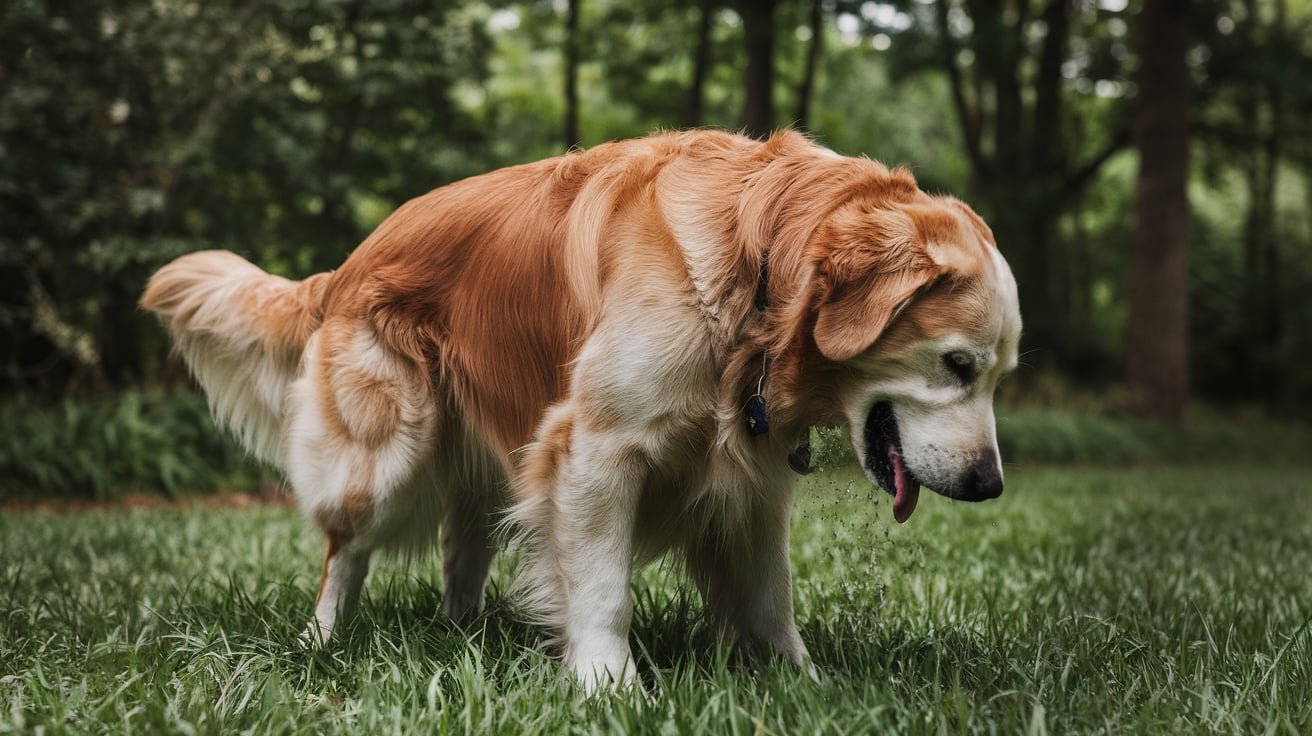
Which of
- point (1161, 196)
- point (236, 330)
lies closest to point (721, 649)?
point (236, 330)

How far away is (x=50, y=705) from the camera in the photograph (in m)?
2.45

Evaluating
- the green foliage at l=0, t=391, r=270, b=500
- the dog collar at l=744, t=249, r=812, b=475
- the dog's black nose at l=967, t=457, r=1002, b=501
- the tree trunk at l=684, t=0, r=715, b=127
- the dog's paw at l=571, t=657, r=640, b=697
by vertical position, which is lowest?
the green foliage at l=0, t=391, r=270, b=500

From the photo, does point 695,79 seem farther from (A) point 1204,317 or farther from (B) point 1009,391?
(A) point 1204,317

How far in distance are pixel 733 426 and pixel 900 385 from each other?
0.45 meters

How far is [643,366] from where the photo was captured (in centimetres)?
267

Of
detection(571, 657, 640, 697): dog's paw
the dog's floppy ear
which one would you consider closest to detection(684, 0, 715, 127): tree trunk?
the dog's floppy ear

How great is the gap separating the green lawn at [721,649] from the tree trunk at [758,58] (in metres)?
8.67

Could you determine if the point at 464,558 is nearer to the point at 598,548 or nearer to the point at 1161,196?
the point at 598,548

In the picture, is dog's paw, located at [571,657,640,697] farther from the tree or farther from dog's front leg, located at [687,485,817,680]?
the tree

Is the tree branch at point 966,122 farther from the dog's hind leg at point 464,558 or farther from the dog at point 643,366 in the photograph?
the dog at point 643,366

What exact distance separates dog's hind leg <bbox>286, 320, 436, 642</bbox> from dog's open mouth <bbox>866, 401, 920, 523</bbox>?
4.64ft

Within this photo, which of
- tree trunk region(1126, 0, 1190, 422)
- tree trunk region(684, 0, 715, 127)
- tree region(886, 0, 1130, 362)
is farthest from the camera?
tree trunk region(684, 0, 715, 127)

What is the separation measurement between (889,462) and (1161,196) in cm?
1348

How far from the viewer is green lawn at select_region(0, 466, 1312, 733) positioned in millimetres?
2387
